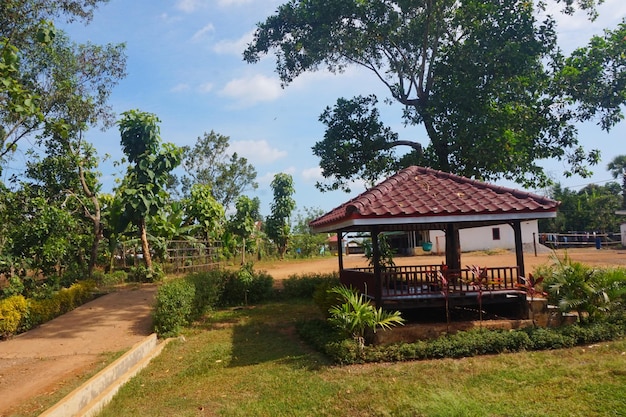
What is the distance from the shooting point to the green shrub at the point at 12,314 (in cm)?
1040

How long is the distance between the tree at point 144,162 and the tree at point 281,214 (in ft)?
61.2

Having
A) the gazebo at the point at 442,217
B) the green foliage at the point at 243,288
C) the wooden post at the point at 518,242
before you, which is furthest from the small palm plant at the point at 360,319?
the green foliage at the point at 243,288

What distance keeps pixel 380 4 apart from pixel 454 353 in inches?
426

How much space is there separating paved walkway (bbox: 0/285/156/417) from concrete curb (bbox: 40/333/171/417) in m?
0.46

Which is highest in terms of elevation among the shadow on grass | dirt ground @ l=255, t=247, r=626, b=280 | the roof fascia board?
the roof fascia board

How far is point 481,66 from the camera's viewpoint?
13125 millimetres

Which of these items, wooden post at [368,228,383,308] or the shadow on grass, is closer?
the shadow on grass

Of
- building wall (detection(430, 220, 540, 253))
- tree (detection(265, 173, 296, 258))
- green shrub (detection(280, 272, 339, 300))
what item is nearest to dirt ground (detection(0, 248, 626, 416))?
green shrub (detection(280, 272, 339, 300))

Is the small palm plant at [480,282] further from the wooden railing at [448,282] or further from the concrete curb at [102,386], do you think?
the concrete curb at [102,386]

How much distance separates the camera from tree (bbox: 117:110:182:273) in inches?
646

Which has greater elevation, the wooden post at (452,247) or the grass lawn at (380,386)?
the wooden post at (452,247)

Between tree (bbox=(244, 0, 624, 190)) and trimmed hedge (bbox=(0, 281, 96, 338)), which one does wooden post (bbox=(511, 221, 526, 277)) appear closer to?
tree (bbox=(244, 0, 624, 190))

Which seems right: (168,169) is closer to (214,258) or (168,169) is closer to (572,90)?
(214,258)

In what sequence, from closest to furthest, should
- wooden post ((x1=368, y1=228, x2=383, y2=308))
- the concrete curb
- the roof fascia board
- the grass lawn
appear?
the grass lawn
the concrete curb
the roof fascia board
wooden post ((x1=368, y1=228, x2=383, y2=308))
